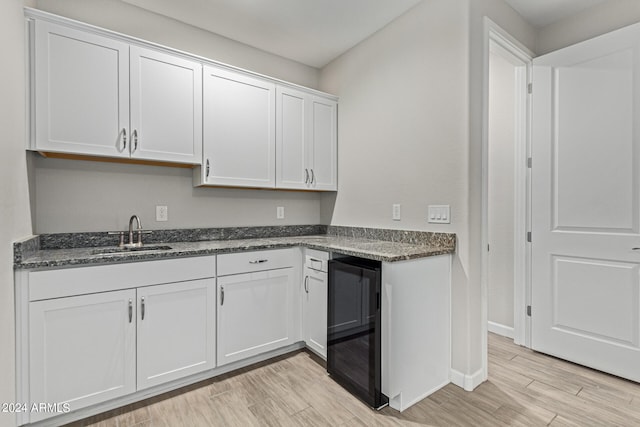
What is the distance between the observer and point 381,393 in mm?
1786

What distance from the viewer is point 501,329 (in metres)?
2.86

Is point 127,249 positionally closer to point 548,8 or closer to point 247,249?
point 247,249

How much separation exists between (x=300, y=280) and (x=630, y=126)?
2.56 meters

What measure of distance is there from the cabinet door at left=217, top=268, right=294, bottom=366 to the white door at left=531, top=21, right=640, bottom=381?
80.9 inches

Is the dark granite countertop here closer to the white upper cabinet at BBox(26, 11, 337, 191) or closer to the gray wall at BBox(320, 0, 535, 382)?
the gray wall at BBox(320, 0, 535, 382)

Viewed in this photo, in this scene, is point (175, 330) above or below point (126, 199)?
below

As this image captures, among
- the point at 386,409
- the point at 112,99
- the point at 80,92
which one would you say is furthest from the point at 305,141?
the point at 386,409

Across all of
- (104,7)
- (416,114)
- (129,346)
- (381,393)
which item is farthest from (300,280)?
(104,7)

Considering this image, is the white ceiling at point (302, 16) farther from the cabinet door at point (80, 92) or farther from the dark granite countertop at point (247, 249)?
the dark granite countertop at point (247, 249)

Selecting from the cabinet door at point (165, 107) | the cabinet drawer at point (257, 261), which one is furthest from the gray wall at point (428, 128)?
the cabinet door at point (165, 107)

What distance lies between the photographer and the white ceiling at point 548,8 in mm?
2238

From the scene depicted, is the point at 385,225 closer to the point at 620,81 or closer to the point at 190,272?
the point at 190,272

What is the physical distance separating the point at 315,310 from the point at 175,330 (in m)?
0.98

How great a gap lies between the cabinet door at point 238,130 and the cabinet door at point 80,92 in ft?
1.85
